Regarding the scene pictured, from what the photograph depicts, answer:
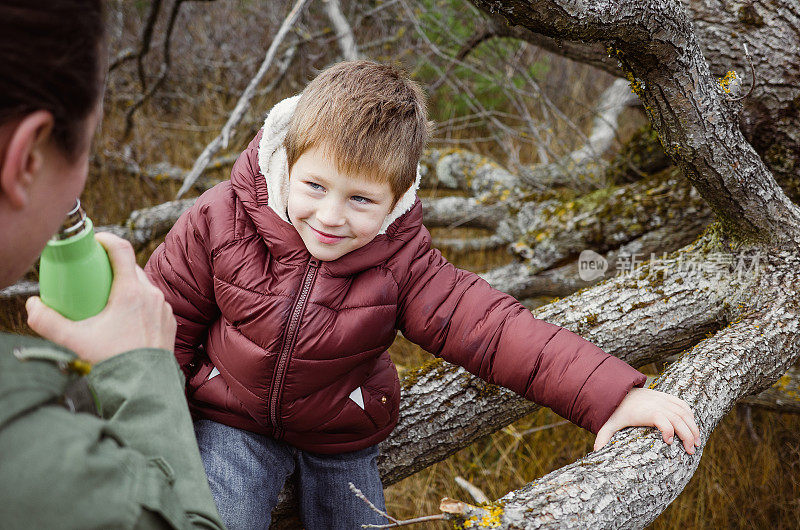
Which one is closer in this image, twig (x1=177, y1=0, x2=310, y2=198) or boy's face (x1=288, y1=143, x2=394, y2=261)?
boy's face (x1=288, y1=143, x2=394, y2=261)

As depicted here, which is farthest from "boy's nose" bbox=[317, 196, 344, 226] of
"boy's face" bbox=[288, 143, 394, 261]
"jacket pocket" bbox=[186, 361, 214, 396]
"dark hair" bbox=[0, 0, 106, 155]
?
"dark hair" bbox=[0, 0, 106, 155]

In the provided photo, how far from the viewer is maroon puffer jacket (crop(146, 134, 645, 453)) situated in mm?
1696

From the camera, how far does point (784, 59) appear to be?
2430 mm

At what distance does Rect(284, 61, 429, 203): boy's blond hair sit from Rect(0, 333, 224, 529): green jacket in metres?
0.73

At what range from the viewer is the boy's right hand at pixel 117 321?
42.2 inches

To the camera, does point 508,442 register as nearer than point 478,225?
Yes

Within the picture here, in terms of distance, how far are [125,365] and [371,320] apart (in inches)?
31.3

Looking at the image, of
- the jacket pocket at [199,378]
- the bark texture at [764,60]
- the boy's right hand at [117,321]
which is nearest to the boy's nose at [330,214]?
the boy's right hand at [117,321]

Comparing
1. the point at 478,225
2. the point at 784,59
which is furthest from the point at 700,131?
the point at 478,225

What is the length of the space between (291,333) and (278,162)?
493 mm

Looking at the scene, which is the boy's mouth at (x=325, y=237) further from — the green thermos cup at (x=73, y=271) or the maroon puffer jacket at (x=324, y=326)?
the green thermos cup at (x=73, y=271)

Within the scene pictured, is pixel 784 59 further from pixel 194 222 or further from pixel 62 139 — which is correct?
pixel 62 139

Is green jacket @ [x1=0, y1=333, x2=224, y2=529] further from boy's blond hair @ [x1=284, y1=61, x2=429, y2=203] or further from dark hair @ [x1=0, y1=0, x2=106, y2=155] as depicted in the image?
boy's blond hair @ [x1=284, y1=61, x2=429, y2=203]

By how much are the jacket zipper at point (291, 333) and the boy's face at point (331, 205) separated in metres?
0.08
